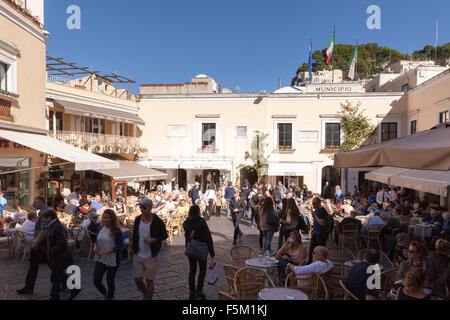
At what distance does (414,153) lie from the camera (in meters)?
3.85

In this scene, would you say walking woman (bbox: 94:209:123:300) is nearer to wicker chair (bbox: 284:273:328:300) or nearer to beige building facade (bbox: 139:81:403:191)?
wicker chair (bbox: 284:273:328:300)

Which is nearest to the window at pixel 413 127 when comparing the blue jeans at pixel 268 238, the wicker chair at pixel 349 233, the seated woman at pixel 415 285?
the wicker chair at pixel 349 233

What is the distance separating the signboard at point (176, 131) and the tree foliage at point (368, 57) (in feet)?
123

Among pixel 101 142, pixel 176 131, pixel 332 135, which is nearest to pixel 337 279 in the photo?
pixel 101 142

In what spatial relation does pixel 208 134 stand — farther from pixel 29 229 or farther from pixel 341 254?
pixel 341 254

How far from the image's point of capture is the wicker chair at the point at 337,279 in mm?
4861

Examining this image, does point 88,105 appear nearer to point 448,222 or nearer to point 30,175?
point 30,175

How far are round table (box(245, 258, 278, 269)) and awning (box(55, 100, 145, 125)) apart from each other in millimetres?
12844

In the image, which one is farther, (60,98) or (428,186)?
(60,98)

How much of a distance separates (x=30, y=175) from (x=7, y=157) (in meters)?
1.46

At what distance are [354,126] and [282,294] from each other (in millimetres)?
17023

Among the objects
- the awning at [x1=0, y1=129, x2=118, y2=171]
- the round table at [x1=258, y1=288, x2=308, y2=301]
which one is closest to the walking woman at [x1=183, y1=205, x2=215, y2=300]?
the round table at [x1=258, y1=288, x2=308, y2=301]

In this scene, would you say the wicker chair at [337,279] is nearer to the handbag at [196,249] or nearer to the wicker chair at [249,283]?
the wicker chair at [249,283]
